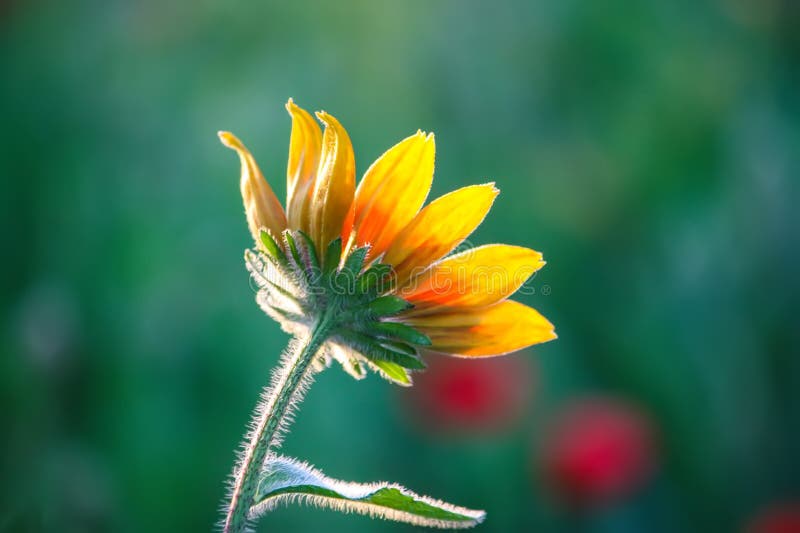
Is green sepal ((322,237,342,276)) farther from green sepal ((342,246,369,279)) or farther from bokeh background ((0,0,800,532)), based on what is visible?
bokeh background ((0,0,800,532))

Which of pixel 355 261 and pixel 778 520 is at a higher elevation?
pixel 778 520

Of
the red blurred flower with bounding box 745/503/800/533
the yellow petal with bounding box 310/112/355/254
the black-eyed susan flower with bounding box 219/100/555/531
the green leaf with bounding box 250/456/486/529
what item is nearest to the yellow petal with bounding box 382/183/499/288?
the black-eyed susan flower with bounding box 219/100/555/531

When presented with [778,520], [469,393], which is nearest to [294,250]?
[469,393]

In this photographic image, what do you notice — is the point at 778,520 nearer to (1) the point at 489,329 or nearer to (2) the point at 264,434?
(1) the point at 489,329

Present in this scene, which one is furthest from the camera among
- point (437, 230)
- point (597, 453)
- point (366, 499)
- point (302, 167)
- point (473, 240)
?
point (473, 240)

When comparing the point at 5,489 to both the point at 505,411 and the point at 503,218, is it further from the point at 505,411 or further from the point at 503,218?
the point at 503,218

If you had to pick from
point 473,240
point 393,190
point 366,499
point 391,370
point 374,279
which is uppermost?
point 473,240

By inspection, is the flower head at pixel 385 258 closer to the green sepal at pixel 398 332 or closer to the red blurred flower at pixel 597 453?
the green sepal at pixel 398 332
